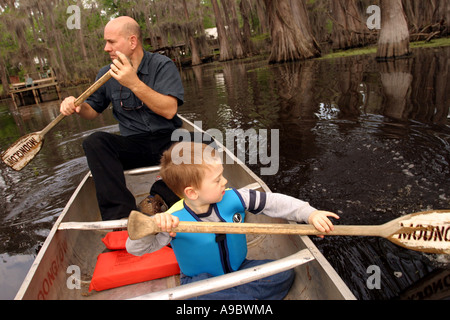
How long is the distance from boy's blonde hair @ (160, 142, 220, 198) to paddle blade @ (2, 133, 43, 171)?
8.42ft

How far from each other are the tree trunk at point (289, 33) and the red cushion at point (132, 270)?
1744 cm

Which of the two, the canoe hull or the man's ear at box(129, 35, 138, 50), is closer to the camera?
the canoe hull

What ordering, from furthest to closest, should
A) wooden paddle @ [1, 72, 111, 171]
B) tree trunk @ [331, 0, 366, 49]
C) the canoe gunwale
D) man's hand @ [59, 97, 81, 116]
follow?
tree trunk @ [331, 0, 366, 49], wooden paddle @ [1, 72, 111, 171], man's hand @ [59, 97, 81, 116], the canoe gunwale

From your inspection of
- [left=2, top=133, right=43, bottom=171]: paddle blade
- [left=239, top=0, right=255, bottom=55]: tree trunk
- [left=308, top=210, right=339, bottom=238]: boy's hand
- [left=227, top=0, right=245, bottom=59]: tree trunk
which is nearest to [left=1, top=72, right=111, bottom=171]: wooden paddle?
[left=2, top=133, right=43, bottom=171]: paddle blade

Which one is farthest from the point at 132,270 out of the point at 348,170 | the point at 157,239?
the point at 348,170

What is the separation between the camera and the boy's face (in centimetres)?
178

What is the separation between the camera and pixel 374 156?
424 centimetres

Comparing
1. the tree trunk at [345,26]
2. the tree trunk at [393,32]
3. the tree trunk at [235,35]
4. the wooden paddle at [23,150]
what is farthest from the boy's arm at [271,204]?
the tree trunk at [235,35]

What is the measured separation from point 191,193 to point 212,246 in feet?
1.10

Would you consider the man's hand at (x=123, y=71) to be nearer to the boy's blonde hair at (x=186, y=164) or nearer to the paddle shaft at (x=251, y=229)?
the boy's blonde hair at (x=186, y=164)

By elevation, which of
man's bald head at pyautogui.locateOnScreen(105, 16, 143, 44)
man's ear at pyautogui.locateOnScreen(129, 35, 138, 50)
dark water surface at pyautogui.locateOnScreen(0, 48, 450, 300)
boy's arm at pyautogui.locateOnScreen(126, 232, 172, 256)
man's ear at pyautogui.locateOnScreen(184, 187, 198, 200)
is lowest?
dark water surface at pyautogui.locateOnScreen(0, 48, 450, 300)

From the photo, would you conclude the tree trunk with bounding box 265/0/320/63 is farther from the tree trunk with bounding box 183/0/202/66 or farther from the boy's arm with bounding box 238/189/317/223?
the tree trunk with bounding box 183/0/202/66

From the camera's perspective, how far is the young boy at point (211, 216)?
1790 mm

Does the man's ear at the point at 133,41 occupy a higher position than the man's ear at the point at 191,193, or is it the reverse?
the man's ear at the point at 133,41
